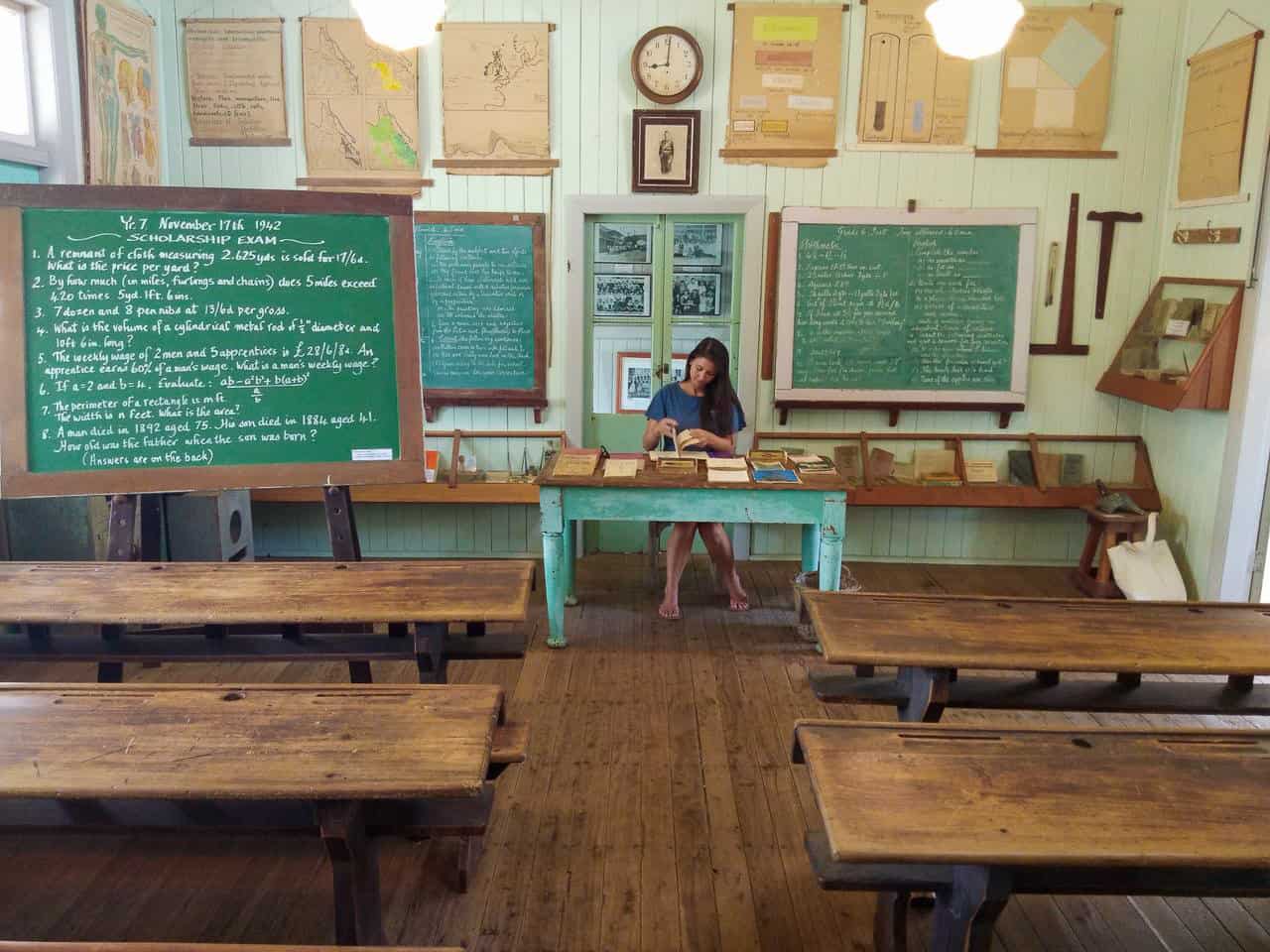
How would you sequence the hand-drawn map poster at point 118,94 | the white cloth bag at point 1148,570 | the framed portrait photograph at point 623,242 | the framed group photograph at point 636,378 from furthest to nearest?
the framed group photograph at point 636,378, the framed portrait photograph at point 623,242, the white cloth bag at point 1148,570, the hand-drawn map poster at point 118,94

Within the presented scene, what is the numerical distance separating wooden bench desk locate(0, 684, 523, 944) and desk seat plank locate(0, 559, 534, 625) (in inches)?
16.2

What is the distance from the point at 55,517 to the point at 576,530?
7.98ft

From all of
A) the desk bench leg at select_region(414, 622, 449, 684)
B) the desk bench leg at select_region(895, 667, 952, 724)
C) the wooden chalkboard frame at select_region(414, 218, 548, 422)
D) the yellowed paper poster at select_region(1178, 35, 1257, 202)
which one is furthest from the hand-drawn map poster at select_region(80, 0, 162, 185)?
the yellowed paper poster at select_region(1178, 35, 1257, 202)

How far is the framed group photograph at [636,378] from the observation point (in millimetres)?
5449

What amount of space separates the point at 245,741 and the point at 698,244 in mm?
4026

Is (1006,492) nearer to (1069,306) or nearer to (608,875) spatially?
(1069,306)

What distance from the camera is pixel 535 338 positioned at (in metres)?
5.34

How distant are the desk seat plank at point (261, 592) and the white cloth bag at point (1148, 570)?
3.29 meters

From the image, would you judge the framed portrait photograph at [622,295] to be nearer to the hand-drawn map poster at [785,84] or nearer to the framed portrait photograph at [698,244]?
the framed portrait photograph at [698,244]

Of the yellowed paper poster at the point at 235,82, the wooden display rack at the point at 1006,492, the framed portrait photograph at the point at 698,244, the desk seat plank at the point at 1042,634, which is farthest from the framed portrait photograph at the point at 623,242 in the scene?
the desk seat plank at the point at 1042,634

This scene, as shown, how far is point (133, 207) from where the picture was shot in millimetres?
3021

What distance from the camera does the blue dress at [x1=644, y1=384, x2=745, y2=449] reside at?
465 centimetres

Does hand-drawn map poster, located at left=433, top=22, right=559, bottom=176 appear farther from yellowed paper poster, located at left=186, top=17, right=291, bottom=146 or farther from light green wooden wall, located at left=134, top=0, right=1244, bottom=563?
yellowed paper poster, located at left=186, top=17, right=291, bottom=146

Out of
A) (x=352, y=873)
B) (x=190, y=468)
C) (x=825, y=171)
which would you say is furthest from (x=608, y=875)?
(x=825, y=171)
